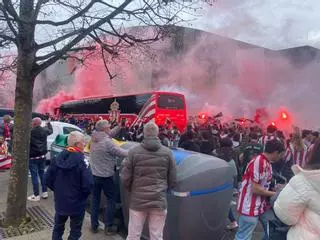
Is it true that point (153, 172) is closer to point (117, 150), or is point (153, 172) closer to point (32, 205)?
point (117, 150)

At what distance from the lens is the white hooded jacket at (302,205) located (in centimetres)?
227

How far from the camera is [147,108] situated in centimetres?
2108

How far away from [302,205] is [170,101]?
63.0 feet

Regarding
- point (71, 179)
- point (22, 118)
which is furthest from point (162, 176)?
point (22, 118)

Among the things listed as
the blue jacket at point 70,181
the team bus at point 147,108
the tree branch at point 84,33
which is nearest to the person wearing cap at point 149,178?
the blue jacket at point 70,181

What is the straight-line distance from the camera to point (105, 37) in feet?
18.9

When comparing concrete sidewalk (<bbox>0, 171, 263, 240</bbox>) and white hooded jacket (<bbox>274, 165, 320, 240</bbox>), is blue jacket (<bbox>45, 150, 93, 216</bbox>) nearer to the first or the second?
concrete sidewalk (<bbox>0, 171, 263, 240</bbox>)

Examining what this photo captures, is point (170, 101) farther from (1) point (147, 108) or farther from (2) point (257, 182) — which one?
(2) point (257, 182)

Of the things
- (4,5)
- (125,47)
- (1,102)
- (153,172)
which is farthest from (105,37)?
(1,102)

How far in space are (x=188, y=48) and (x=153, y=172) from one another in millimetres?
29480

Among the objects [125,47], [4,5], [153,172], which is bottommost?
[153,172]

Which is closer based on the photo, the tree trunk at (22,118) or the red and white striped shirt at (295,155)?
the tree trunk at (22,118)

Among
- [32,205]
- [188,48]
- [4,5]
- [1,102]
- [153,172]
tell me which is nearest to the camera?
[153,172]

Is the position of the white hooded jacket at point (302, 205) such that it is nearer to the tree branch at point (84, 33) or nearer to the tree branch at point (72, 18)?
the tree branch at point (84, 33)
